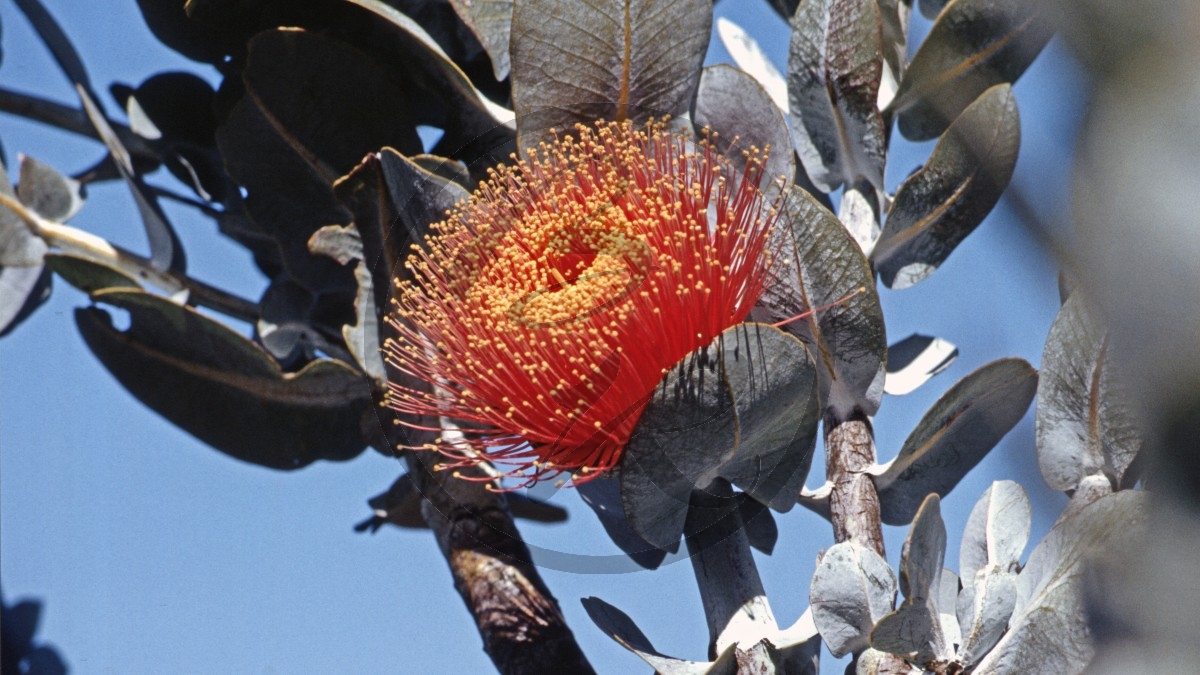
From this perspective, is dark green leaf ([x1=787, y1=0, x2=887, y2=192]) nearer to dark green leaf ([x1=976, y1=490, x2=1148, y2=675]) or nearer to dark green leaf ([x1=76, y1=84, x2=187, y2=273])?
dark green leaf ([x1=976, y1=490, x2=1148, y2=675])

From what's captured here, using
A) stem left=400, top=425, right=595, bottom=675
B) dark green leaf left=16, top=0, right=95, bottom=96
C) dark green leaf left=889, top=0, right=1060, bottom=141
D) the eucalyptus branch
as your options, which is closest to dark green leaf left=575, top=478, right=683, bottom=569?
stem left=400, top=425, right=595, bottom=675

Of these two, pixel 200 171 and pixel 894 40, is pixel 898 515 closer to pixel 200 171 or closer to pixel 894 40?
pixel 894 40

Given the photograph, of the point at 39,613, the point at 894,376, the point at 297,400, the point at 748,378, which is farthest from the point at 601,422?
the point at 39,613

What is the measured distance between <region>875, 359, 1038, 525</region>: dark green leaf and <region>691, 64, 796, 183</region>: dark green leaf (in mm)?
186

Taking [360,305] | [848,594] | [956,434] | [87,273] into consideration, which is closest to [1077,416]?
[956,434]

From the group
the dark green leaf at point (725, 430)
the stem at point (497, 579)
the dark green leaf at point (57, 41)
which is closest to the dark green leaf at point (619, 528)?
Answer: the dark green leaf at point (725, 430)

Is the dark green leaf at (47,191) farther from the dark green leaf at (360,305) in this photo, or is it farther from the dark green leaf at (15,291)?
the dark green leaf at (360,305)

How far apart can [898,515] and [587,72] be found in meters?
0.38

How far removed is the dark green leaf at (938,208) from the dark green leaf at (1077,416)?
11 centimetres

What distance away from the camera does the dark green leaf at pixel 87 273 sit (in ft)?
3.31

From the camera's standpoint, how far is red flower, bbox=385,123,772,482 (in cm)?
71

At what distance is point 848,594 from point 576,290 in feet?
0.87

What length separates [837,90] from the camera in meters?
0.80

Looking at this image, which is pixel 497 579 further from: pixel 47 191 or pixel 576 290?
pixel 47 191
